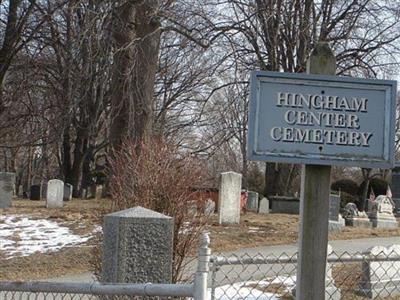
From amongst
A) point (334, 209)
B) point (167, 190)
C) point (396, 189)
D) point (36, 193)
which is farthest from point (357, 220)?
point (36, 193)

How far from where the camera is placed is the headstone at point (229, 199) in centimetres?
1845

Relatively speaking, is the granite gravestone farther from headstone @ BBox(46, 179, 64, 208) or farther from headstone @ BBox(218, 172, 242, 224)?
headstone @ BBox(46, 179, 64, 208)

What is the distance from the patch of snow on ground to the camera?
523 inches

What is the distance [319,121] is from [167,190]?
18.0ft

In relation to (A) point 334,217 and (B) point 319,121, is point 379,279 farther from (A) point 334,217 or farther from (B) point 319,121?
(A) point 334,217

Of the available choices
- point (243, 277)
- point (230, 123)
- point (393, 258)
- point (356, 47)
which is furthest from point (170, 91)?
point (393, 258)

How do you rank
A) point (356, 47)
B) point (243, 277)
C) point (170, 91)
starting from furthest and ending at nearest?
point (170, 91)
point (356, 47)
point (243, 277)

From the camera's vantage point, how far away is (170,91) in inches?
1583

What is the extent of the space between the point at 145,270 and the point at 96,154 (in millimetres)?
40467

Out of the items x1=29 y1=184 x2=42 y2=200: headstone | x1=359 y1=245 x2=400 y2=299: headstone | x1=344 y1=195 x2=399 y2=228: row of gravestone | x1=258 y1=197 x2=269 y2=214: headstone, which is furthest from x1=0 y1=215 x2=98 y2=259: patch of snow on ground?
x1=29 y1=184 x2=42 y2=200: headstone

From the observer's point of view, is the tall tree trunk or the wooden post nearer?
the wooden post

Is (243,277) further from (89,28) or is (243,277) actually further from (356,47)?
(356,47)

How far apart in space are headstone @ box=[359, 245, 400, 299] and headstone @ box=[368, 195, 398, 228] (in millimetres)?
14304

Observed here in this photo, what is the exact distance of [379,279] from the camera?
27.7 ft
